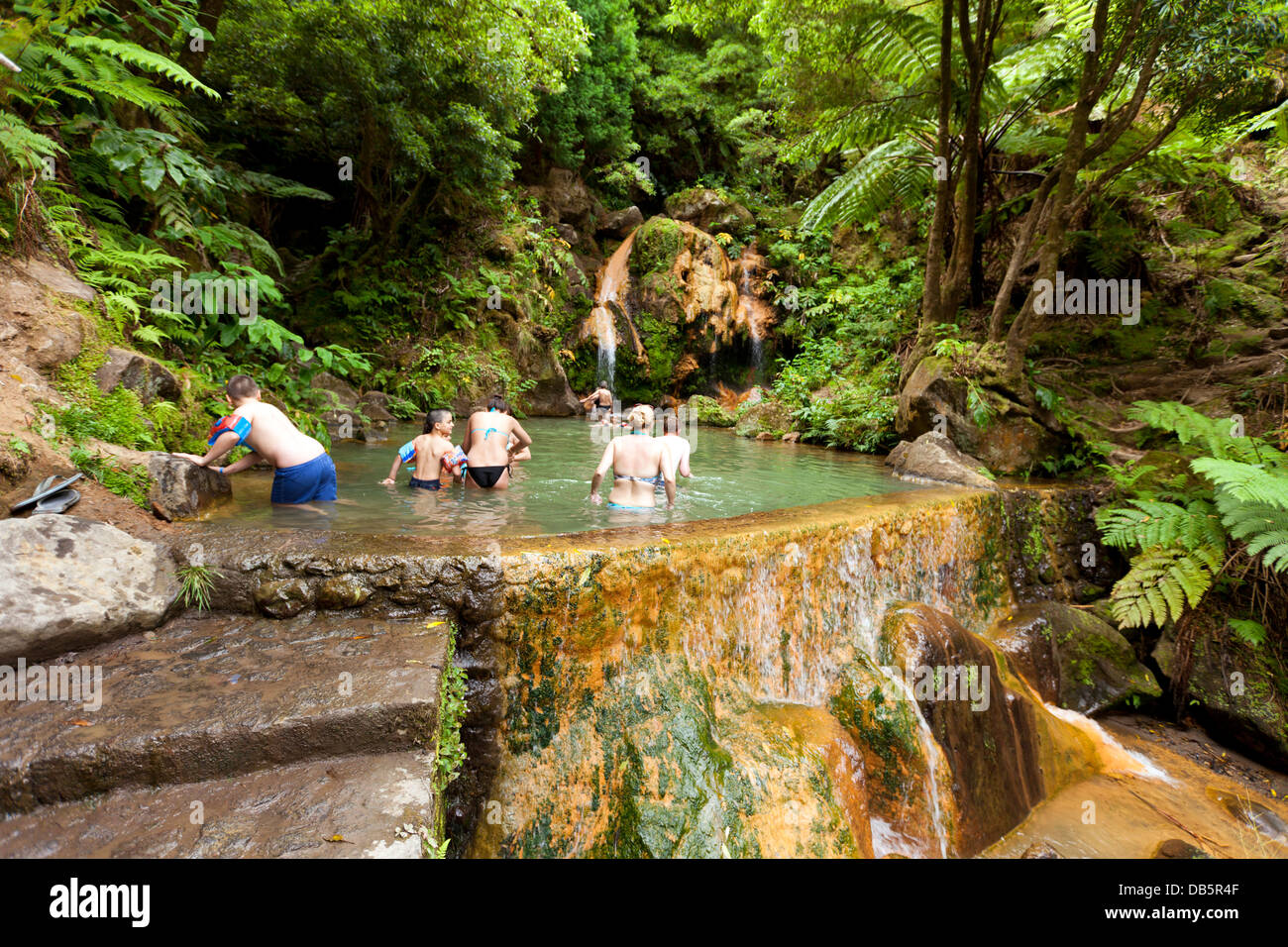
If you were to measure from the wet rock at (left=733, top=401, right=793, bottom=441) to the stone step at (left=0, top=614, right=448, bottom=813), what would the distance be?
1002cm

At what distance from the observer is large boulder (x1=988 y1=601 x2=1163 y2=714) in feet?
16.8

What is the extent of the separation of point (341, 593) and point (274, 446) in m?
2.32

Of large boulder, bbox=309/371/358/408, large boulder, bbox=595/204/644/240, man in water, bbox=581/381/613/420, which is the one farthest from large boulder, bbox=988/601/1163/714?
large boulder, bbox=595/204/644/240

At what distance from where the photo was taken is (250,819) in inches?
78.2

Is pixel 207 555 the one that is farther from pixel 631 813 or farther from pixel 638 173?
pixel 638 173

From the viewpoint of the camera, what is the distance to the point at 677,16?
348 inches

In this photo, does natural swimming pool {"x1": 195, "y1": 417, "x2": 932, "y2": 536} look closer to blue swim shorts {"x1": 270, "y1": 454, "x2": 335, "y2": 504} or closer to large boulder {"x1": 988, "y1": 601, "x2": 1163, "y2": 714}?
blue swim shorts {"x1": 270, "y1": 454, "x2": 335, "y2": 504}

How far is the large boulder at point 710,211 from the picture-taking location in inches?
731

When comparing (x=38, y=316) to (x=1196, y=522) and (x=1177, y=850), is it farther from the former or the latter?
(x=1196, y=522)

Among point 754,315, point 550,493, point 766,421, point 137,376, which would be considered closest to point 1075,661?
point 550,493

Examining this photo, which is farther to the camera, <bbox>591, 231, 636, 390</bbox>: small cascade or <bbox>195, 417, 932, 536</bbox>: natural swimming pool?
<bbox>591, 231, 636, 390</bbox>: small cascade

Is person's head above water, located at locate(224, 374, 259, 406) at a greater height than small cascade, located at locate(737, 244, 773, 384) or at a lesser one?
lesser

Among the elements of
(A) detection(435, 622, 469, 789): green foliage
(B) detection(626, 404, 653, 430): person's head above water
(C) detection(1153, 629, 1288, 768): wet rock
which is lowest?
(C) detection(1153, 629, 1288, 768): wet rock

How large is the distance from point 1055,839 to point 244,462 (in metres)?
6.69
